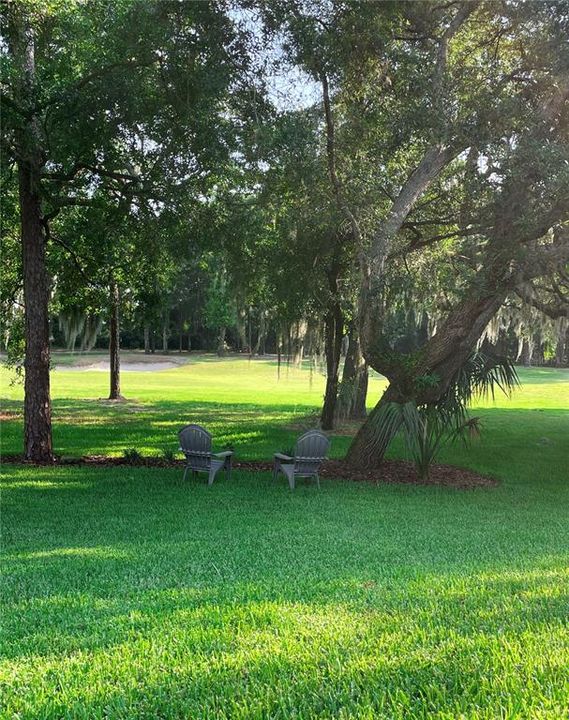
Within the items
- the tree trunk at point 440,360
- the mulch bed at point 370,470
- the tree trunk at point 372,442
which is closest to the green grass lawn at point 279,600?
the mulch bed at point 370,470

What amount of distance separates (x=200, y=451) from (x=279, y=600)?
17.2 feet

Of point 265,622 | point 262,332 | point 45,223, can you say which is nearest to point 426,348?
point 262,332

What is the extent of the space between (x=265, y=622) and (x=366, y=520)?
337cm

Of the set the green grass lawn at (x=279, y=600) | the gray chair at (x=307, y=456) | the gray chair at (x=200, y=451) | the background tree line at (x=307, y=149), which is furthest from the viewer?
the gray chair at (x=200, y=451)

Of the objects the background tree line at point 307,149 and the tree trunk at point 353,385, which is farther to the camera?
the tree trunk at point 353,385

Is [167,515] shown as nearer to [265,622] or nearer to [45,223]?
[265,622]

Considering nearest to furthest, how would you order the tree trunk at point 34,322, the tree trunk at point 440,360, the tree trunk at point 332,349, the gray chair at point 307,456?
the gray chair at point 307,456 → the tree trunk at point 440,360 → the tree trunk at point 34,322 → the tree trunk at point 332,349

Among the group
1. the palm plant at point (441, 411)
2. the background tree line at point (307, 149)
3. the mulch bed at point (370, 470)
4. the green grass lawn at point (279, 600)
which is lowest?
the mulch bed at point (370, 470)

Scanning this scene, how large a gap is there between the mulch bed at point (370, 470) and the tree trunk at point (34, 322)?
54 cm

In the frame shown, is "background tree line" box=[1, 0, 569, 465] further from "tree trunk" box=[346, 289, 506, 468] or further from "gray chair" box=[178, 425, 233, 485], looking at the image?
"gray chair" box=[178, 425, 233, 485]

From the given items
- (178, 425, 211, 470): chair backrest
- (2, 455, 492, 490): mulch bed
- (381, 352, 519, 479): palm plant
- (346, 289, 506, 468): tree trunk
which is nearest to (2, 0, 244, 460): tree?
(2, 455, 492, 490): mulch bed

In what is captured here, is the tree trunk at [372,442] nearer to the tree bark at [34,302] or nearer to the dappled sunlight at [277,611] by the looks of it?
the dappled sunlight at [277,611]

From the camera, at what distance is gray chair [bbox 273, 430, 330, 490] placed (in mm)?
8469

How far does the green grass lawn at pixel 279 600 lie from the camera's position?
2484 mm
